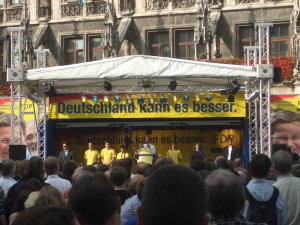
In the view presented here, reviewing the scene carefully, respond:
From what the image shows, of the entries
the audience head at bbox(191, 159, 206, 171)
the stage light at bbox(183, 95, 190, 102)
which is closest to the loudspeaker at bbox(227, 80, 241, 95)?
the stage light at bbox(183, 95, 190, 102)

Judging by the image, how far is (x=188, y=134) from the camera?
90.6 ft

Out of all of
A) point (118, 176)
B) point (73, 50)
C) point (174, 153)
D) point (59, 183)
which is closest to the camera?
point (118, 176)

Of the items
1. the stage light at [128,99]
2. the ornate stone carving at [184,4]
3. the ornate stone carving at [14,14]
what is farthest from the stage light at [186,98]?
the ornate stone carving at [14,14]

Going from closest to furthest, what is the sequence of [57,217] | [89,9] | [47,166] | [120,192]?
[57,217] < [120,192] < [47,166] < [89,9]

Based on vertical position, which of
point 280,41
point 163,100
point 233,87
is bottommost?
point 163,100

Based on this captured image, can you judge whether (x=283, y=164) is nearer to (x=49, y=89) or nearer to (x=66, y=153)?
(x=49, y=89)

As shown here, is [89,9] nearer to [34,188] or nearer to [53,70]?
[53,70]

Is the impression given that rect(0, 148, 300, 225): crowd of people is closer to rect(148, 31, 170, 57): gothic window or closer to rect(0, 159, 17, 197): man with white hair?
rect(0, 159, 17, 197): man with white hair

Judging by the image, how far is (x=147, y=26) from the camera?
32.2m

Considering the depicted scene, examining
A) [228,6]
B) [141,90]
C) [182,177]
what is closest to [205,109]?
[141,90]

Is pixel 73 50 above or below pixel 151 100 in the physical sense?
above

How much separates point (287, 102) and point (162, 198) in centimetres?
2381

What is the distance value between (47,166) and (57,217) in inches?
241

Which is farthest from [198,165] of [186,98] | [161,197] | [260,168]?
[186,98]
